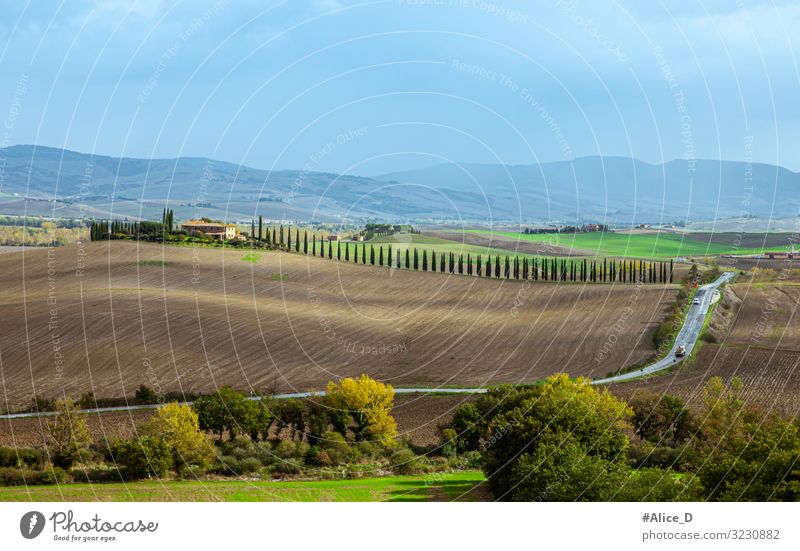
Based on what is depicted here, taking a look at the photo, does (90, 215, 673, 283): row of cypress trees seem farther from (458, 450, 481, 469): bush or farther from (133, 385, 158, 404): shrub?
(458, 450, 481, 469): bush

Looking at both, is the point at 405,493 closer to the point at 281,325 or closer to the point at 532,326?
the point at 281,325

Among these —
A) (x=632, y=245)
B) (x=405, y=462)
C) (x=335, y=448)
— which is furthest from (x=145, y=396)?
(x=632, y=245)

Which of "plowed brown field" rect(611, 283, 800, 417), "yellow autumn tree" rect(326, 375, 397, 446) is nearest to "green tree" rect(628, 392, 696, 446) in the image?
"plowed brown field" rect(611, 283, 800, 417)

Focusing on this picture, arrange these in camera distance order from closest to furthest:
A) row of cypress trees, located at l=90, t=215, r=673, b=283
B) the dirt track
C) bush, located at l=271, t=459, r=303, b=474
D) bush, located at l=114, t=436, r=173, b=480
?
bush, located at l=114, t=436, r=173, b=480 < bush, located at l=271, t=459, r=303, b=474 < the dirt track < row of cypress trees, located at l=90, t=215, r=673, b=283

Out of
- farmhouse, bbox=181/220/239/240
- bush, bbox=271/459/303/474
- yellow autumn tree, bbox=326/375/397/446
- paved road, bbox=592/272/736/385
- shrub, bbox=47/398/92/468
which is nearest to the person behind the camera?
shrub, bbox=47/398/92/468

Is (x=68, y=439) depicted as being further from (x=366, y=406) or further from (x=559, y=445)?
(x=559, y=445)

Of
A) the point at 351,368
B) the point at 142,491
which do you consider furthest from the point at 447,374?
the point at 142,491

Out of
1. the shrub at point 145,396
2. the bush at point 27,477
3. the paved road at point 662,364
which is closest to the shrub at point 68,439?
the bush at point 27,477

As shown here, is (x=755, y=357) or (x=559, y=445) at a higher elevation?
(x=559, y=445)
